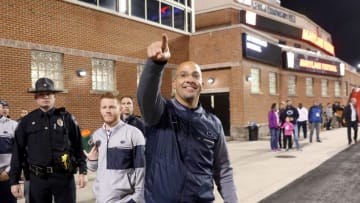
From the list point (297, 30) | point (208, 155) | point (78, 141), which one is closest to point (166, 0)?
point (78, 141)

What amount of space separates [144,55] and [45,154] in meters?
14.1

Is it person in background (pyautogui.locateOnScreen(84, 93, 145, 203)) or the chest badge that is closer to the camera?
person in background (pyautogui.locateOnScreen(84, 93, 145, 203))

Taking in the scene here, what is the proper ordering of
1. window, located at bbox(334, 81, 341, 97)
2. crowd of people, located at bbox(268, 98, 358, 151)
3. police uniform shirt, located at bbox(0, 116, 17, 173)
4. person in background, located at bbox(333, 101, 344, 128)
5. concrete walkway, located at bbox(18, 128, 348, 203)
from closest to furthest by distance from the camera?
police uniform shirt, located at bbox(0, 116, 17, 173)
concrete walkway, located at bbox(18, 128, 348, 203)
crowd of people, located at bbox(268, 98, 358, 151)
person in background, located at bbox(333, 101, 344, 128)
window, located at bbox(334, 81, 341, 97)

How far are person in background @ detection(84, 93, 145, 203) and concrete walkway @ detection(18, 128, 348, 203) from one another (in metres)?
3.70

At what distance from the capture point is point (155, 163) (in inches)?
97.7

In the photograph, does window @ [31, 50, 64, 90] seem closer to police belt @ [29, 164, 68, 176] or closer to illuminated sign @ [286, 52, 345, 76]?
police belt @ [29, 164, 68, 176]

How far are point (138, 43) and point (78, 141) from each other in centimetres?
1357

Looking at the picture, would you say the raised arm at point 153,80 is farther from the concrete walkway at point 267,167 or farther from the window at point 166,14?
the window at point 166,14

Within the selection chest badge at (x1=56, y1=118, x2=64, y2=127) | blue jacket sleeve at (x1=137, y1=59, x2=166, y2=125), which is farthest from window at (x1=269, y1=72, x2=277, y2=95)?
blue jacket sleeve at (x1=137, y1=59, x2=166, y2=125)

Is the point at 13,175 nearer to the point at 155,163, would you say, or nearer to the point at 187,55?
the point at 155,163

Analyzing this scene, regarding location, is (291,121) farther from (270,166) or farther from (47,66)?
(47,66)

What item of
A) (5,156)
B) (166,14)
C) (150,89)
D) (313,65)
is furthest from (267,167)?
(313,65)

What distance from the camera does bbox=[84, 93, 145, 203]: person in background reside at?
3.58m

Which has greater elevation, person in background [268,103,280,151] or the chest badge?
the chest badge
